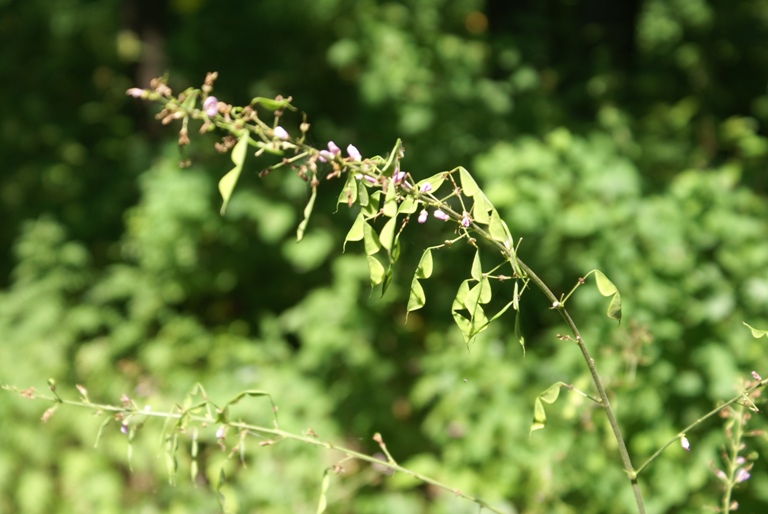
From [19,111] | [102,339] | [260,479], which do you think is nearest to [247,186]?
[102,339]

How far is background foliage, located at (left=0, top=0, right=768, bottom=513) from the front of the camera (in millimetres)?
2764

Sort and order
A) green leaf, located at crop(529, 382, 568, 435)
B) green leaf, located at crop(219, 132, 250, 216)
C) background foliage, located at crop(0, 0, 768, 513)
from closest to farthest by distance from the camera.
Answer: green leaf, located at crop(219, 132, 250, 216)
green leaf, located at crop(529, 382, 568, 435)
background foliage, located at crop(0, 0, 768, 513)

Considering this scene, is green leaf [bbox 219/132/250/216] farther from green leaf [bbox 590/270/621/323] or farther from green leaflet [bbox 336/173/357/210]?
green leaf [bbox 590/270/621/323]

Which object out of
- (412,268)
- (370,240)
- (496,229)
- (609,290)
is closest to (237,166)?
(370,240)

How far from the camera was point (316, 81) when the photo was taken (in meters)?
4.41

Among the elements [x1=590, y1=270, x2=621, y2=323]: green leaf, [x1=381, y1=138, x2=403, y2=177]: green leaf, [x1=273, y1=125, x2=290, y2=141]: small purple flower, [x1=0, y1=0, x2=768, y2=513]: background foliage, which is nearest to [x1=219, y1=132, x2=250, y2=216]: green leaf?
[x1=273, y1=125, x2=290, y2=141]: small purple flower

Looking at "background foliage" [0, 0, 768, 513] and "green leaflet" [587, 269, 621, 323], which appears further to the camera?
"background foliage" [0, 0, 768, 513]

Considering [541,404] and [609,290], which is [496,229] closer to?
[609,290]

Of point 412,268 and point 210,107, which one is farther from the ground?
point 412,268

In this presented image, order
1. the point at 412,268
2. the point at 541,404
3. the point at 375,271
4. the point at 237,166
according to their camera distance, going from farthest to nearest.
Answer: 1. the point at 412,268
2. the point at 541,404
3. the point at 375,271
4. the point at 237,166

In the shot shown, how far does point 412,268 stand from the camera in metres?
3.93

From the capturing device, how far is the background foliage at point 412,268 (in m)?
2.76

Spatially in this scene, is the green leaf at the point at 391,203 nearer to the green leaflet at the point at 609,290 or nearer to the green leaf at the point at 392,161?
the green leaf at the point at 392,161

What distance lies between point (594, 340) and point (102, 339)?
8.05ft
